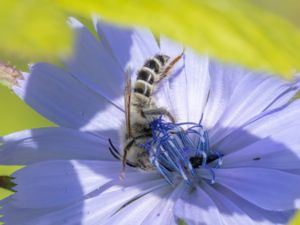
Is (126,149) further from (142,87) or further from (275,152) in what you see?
(275,152)

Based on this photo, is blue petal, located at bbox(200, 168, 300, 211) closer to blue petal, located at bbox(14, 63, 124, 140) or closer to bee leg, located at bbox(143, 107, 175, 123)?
bee leg, located at bbox(143, 107, 175, 123)

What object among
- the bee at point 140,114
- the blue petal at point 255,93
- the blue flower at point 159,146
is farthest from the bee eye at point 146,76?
the blue petal at point 255,93

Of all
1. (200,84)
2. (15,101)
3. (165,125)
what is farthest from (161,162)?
(15,101)

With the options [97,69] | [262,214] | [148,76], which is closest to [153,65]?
[148,76]

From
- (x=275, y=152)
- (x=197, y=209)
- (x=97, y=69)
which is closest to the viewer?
(x=197, y=209)

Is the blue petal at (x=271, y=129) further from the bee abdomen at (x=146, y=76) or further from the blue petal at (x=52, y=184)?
the blue petal at (x=52, y=184)

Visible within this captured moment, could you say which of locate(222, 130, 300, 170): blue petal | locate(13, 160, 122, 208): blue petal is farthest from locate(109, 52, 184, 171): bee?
locate(222, 130, 300, 170): blue petal
